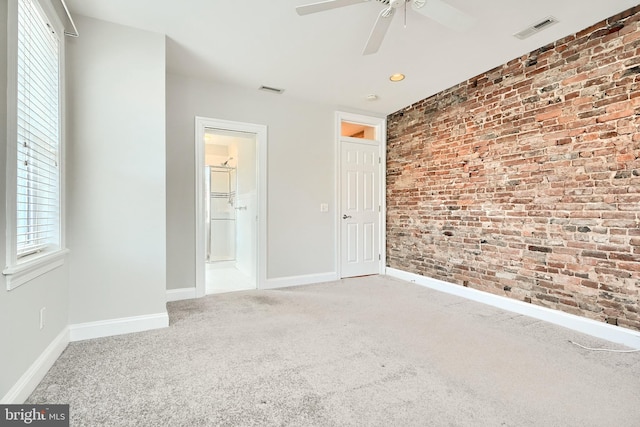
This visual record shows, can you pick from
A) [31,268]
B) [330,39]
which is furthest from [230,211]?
[31,268]

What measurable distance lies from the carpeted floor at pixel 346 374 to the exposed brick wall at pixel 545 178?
0.47 metres

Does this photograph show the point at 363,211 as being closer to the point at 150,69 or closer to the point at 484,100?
the point at 484,100

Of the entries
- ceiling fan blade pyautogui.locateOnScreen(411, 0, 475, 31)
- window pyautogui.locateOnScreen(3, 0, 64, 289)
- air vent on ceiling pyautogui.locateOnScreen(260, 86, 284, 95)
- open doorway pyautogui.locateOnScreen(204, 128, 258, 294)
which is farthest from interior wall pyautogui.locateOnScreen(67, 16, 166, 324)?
ceiling fan blade pyautogui.locateOnScreen(411, 0, 475, 31)

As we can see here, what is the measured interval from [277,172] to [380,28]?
234cm

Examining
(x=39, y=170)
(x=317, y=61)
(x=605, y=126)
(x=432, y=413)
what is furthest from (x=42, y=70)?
(x=605, y=126)

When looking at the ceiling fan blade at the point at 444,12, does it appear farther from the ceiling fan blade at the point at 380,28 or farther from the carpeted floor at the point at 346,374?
the carpeted floor at the point at 346,374

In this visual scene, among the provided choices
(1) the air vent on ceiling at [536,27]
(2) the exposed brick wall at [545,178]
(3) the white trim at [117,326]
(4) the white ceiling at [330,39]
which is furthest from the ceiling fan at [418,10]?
(3) the white trim at [117,326]

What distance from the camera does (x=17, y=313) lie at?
1.60 metres

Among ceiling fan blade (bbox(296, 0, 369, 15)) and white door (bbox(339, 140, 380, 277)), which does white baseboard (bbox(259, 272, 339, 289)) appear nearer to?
white door (bbox(339, 140, 380, 277))

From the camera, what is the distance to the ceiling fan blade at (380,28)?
1984mm

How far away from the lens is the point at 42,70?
6.49 feet

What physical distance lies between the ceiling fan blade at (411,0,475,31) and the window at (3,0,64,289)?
231 cm

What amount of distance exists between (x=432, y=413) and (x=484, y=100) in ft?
10.7

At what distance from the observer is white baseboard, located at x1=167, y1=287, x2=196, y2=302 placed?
3.44 meters
